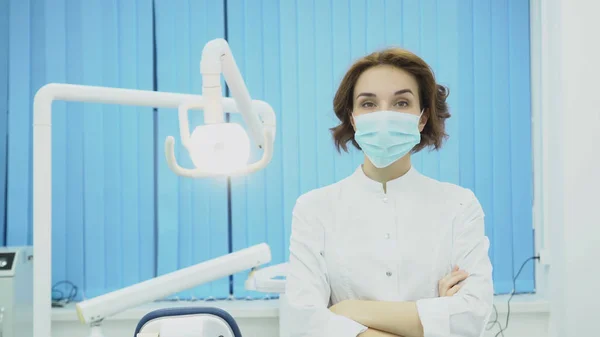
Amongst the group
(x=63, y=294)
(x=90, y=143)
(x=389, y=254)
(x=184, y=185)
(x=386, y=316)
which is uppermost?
(x=90, y=143)

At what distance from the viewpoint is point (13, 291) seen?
2.52 meters

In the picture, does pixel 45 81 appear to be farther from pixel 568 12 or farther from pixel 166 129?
pixel 568 12

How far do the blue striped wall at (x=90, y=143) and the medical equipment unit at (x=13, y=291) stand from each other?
0.37 metres

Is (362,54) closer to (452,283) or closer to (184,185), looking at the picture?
(184,185)

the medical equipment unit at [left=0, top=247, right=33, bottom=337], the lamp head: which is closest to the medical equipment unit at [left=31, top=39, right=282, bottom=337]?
the lamp head

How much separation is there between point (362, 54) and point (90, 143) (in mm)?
1460

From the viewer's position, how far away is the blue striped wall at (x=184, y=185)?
9.85ft

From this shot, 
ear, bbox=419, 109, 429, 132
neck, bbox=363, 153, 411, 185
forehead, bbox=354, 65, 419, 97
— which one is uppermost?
forehead, bbox=354, 65, 419, 97

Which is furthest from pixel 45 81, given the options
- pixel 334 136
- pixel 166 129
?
pixel 334 136

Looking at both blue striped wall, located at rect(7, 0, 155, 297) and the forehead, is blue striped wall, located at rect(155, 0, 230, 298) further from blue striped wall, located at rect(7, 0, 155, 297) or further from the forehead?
the forehead

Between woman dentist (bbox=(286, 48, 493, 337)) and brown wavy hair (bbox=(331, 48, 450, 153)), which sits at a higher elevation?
brown wavy hair (bbox=(331, 48, 450, 153))

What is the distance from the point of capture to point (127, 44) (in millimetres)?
3020

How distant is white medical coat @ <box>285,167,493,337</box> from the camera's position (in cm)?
140

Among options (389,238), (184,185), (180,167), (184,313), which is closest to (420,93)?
(389,238)
